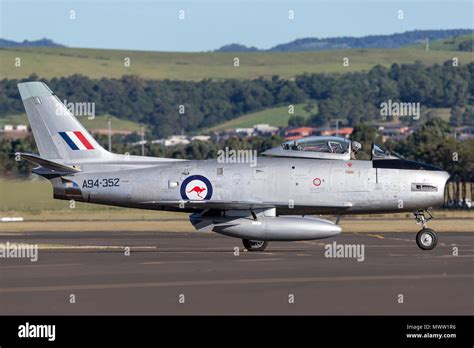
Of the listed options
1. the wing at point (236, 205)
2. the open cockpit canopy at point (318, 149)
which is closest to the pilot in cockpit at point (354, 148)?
the open cockpit canopy at point (318, 149)

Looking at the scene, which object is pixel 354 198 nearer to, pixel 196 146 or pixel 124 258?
pixel 124 258

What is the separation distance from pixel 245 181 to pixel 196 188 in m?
1.29

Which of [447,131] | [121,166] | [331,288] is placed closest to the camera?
[331,288]

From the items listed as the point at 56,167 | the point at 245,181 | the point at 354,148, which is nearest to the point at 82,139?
the point at 56,167

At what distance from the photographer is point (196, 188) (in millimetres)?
29594

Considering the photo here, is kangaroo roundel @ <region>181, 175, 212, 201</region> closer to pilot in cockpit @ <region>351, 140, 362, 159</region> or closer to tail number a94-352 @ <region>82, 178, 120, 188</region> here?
tail number a94-352 @ <region>82, 178, 120, 188</region>

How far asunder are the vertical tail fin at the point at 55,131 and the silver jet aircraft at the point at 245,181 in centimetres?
3

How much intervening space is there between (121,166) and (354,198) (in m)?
6.29

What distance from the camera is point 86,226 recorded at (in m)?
46.3

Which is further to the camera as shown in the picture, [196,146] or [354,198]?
[196,146]

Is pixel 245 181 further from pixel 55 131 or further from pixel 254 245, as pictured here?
pixel 55 131

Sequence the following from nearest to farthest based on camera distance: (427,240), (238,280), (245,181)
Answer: (238,280), (427,240), (245,181)
